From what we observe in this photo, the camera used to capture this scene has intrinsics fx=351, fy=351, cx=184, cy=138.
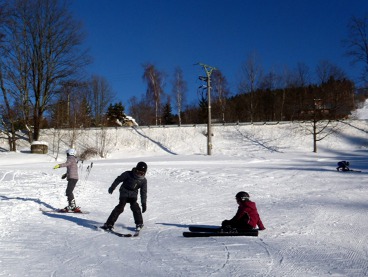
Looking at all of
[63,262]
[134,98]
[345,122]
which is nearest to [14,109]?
[63,262]

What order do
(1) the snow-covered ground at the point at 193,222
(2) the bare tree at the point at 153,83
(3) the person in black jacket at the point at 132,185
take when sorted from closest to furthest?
(1) the snow-covered ground at the point at 193,222 → (3) the person in black jacket at the point at 132,185 → (2) the bare tree at the point at 153,83

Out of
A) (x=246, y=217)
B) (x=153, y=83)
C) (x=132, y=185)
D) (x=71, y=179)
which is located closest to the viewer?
(x=246, y=217)

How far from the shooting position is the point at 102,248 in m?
6.22

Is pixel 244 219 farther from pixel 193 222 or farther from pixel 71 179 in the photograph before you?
pixel 71 179

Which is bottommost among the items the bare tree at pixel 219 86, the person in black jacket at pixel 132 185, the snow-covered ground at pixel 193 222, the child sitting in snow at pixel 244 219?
the snow-covered ground at pixel 193 222

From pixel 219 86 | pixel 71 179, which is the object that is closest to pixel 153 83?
pixel 219 86

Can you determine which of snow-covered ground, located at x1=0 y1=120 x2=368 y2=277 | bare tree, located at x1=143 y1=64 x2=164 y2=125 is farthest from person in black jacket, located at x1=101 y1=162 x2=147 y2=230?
bare tree, located at x1=143 y1=64 x2=164 y2=125

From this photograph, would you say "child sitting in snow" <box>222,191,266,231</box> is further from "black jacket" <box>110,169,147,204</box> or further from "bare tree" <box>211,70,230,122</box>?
"bare tree" <box>211,70,230,122</box>

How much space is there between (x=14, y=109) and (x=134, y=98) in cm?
4887

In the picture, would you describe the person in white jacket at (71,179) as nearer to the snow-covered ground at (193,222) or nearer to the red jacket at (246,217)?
the snow-covered ground at (193,222)

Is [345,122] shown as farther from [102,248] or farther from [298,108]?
[102,248]

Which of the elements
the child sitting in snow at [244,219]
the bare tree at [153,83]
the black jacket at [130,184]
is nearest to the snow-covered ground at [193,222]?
the child sitting in snow at [244,219]

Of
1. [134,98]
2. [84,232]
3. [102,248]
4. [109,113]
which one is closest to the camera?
[102,248]

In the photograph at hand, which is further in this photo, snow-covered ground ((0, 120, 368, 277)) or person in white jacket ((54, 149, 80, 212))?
person in white jacket ((54, 149, 80, 212))
